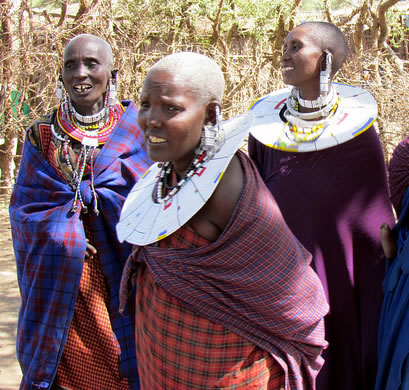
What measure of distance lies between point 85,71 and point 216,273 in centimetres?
161

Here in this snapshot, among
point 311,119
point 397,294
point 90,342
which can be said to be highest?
point 311,119

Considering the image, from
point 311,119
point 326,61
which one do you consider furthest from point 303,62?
point 311,119

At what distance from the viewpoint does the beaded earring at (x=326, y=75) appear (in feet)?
8.86

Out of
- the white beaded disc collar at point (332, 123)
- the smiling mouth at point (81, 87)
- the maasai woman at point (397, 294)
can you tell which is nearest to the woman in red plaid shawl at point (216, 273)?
the maasai woman at point (397, 294)

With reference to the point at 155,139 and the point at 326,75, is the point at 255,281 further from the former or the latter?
the point at 326,75

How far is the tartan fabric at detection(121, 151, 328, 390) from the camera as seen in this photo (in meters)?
1.59

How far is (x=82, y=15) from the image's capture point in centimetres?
713

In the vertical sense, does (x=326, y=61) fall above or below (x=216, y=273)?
above

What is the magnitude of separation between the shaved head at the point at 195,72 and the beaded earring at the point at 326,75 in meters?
1.05

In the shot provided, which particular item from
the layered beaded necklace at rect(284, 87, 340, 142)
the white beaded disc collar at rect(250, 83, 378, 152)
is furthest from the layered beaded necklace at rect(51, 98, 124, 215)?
the layered beaded necklace at rect(284, 87, 340, 142)

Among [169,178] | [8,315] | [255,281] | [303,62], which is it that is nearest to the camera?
[255,281]

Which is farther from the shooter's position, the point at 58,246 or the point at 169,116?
the point at 58,246

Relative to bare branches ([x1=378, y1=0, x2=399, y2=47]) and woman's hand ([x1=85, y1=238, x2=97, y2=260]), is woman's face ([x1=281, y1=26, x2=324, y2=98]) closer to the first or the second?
woman's hand ([x1=85, y1=238, x2=97, y2=260])

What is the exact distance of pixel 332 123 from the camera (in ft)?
8.84
